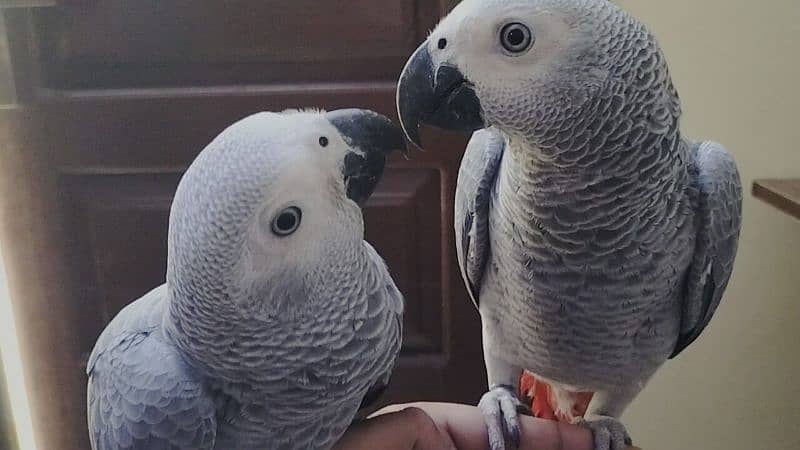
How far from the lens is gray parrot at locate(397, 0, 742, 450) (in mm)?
700

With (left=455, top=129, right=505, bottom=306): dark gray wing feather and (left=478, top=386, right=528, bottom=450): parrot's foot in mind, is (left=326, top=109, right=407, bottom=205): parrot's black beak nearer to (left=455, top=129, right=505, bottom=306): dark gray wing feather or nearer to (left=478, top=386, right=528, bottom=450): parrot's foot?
(left=455, top=129, right=505, bottom=306): dark gray wing feather

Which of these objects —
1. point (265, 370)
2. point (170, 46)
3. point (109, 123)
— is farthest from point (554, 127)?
point (109, 123)

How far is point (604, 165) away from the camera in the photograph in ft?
2.41

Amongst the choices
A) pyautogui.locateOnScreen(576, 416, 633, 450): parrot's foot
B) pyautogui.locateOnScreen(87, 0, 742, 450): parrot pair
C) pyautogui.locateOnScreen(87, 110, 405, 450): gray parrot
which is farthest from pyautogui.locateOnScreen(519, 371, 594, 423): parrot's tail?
pyautogui.locateOnScreen(87, 110, 405, 450): gray parrot

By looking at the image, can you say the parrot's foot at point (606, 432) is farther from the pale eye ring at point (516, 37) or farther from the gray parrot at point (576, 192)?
the pale eye ring at point (516, 37)

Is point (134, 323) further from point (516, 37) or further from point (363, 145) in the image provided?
point (516, 37)

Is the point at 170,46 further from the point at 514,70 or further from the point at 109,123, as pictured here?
the point at 514,70

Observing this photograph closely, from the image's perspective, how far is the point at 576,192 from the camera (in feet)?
2.47

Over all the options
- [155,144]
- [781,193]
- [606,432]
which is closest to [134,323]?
[606,432]

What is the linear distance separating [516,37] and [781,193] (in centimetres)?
78

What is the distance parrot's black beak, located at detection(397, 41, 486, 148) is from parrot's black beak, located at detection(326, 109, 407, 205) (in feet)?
0.24

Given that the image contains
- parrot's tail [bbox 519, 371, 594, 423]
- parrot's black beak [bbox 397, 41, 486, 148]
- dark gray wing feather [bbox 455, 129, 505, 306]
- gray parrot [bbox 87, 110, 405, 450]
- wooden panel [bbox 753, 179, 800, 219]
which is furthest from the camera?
wooden panel [bbox 753, 179, 800, 219]

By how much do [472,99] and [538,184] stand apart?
0.12 metres

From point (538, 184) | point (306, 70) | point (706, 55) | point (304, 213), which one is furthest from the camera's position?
point (306, 70)
